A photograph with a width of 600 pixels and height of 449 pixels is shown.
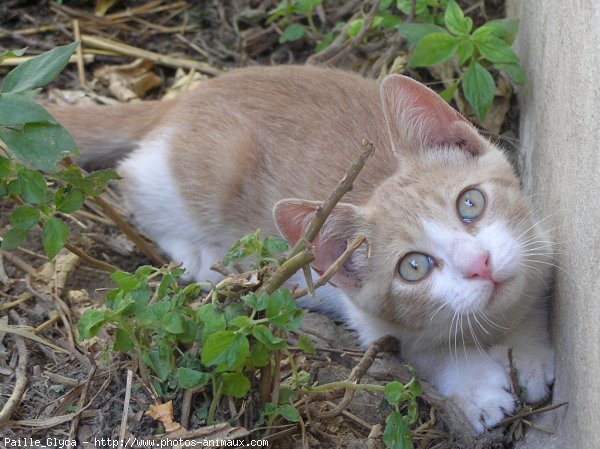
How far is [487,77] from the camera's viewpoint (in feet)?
11.2

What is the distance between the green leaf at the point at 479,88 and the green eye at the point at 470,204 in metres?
0.74

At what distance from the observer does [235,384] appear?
2344mm

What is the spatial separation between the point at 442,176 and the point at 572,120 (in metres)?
0.62

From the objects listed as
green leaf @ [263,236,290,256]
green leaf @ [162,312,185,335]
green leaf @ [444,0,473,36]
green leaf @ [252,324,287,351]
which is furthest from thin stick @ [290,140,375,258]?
green leaf @ [444,0,473,36]

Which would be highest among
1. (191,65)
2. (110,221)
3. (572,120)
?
(572,120)

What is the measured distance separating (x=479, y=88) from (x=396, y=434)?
5.31 feet

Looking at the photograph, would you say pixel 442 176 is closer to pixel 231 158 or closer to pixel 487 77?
pixel 487 77

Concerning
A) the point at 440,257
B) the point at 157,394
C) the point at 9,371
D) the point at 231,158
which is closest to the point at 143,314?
the point at 157,394

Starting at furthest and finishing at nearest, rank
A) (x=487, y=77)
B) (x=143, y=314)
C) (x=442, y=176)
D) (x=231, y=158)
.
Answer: (x=231, y=158) < (x=487, y=77) < (x=442, y=176) < (x=143, y=314)

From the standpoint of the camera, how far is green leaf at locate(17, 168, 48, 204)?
2.58 meters

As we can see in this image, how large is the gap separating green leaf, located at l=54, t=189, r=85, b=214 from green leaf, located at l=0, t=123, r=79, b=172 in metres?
0.24

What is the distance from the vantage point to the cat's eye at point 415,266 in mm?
2691

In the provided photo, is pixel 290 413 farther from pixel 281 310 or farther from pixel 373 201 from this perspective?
pixel 373 201

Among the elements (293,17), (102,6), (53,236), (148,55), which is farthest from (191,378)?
(102,6)
